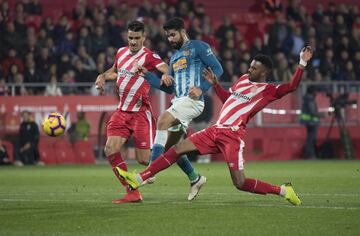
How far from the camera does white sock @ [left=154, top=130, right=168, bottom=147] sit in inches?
486

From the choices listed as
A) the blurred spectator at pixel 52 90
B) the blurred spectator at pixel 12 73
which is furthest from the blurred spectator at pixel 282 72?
the blurred spectator at pixel 12 73

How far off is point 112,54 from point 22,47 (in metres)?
2.36

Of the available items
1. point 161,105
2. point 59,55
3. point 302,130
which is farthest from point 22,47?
point 302,130

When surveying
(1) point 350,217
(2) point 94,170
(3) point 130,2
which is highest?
(3) point 130,2

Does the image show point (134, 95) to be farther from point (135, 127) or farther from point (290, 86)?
point (290, 86)

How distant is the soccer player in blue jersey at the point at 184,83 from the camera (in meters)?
12.4

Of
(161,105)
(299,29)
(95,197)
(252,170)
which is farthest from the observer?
(299,29)

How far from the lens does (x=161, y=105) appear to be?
942 inches

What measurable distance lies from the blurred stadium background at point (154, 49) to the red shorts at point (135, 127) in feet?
35.7

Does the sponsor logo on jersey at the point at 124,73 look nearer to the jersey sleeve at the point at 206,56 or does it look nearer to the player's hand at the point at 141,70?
the player's hand at the point at 141,70

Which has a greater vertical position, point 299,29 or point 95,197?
point 299,29

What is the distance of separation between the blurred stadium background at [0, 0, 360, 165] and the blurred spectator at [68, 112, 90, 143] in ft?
0.47

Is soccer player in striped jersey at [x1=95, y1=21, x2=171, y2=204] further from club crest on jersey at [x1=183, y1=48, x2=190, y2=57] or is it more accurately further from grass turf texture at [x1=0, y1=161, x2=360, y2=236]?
grass turf texture at [x1=0, y1=161, x2=360, y2=236]

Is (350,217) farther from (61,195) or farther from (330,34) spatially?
(330,34)
